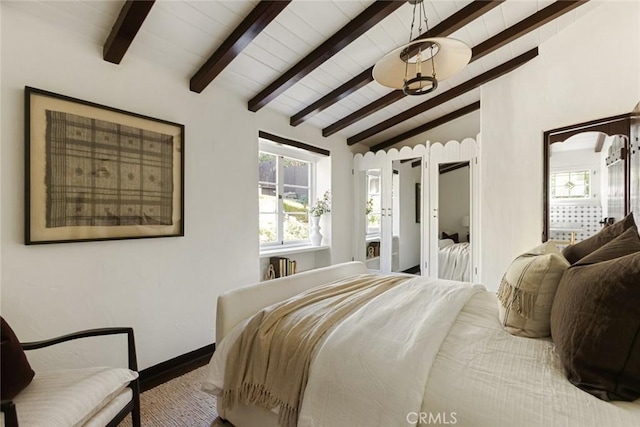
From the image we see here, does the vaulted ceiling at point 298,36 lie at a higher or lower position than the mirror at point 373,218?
higher

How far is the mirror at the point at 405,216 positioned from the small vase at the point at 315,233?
3.50 feet

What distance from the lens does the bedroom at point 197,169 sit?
1656 mm

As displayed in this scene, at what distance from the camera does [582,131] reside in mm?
2643

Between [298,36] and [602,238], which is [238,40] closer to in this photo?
[298,36]

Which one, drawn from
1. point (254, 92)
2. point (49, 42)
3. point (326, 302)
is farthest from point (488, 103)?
A: point (49, 42)

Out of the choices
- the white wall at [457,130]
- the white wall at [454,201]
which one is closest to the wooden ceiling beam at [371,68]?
the white wall at [454,201]

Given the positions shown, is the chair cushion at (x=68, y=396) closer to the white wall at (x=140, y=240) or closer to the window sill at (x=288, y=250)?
the white wall at (x=140, y=240)

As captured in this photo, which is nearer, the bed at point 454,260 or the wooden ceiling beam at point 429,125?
the bed at point 454,260

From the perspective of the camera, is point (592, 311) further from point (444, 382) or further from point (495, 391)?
point (444, 382)

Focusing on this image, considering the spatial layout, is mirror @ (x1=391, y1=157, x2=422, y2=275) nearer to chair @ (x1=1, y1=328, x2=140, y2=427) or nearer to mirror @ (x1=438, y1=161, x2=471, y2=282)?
mirror @ (x1=438, y1=161, x2=471, y2=282)

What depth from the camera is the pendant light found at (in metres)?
1.52

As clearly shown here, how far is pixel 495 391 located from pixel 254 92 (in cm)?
281

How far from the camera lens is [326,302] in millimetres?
1621

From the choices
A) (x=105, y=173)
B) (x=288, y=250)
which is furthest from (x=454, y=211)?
(x=105, y=173)
